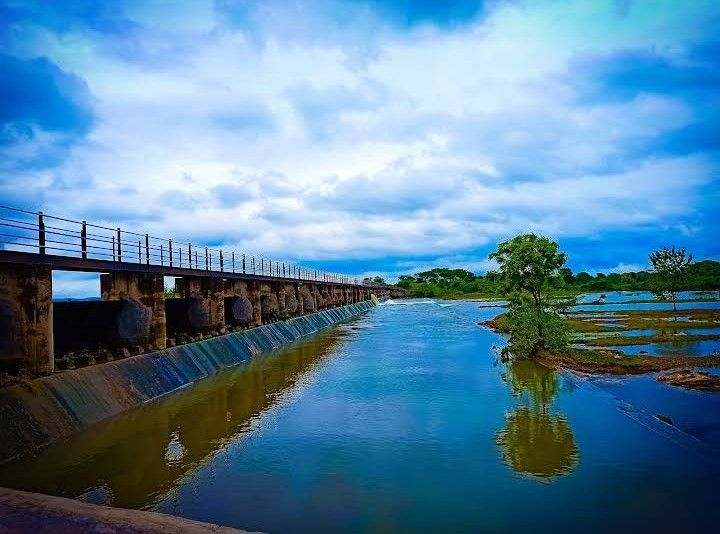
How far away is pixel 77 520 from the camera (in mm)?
7801

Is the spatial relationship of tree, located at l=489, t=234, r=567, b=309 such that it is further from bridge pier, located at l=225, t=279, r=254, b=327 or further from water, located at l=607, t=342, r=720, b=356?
bridge pier, located at l=225, t=279, r=254, b=327

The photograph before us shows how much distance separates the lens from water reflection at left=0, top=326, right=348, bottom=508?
10578mm

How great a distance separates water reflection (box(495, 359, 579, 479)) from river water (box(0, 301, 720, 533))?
0.05 metres

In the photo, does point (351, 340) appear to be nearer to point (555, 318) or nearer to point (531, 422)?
point (555, 318)

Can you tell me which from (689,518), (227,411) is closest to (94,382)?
(227,411)

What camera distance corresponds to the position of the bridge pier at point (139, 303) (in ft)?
66.9

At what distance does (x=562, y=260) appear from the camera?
27.7 meters

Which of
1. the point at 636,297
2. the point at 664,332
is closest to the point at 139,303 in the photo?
the point at 664,332

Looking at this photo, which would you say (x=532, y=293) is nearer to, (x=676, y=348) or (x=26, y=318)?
(x=676, y=348)

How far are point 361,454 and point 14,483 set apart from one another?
694 cm

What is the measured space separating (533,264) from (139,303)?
1850cm

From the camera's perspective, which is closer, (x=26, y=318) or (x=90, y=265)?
(x=26, y=318)

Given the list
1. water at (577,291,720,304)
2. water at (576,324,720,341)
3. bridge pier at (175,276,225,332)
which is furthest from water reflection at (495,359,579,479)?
water at (577,291,720,304)

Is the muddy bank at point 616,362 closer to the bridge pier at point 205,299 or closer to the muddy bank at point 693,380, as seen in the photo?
the muddy bank at point 693,380
